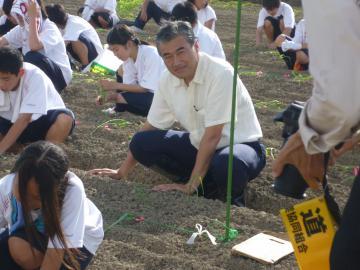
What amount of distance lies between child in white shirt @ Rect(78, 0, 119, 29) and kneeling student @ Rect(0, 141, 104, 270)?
7.61 m

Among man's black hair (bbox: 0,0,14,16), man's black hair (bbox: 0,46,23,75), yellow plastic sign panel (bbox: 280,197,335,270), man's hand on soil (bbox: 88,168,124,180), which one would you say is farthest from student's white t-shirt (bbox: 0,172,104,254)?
man's black hair (bbox: 0,0,14,16)

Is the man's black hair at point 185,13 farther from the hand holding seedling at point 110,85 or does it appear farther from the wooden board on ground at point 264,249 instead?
the wooden board on ground at point 264,249

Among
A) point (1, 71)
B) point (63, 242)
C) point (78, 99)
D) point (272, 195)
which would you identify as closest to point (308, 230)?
point (63, 242)

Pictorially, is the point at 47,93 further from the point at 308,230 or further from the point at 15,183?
the point at 308,230

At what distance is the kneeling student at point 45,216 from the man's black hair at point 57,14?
4.41 metres

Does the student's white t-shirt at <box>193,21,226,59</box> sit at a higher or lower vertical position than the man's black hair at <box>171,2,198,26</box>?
lower

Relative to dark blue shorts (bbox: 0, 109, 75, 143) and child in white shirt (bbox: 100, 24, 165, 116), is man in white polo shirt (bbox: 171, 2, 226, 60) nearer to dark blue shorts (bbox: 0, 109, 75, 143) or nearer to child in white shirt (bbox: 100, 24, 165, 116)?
child in white shirt (bbox: 100, 24, 165, 116)

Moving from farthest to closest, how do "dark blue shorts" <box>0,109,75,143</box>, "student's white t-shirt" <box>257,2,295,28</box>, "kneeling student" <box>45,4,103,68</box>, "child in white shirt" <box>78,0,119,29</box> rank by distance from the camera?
"child in white shirt" <box>78,0,119,29</box> < "student's white t-shirt" <box>257,2,295,28</box> < "kneeling student" <box>45,4,103,68</box> < "dark blue shorts" <box>0,109,75,143</box>

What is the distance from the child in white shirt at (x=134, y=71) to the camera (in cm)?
570

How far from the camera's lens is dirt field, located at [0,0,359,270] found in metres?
3.47

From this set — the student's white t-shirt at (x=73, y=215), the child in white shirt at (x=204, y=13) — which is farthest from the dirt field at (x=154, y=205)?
the child in white shirt at (x=204, y=13)

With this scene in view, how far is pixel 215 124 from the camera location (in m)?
4.11

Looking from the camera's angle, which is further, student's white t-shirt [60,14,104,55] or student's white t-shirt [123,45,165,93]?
student's white t-shirt [60,14,104,55]

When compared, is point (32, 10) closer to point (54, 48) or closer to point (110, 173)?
point (54, 48)
